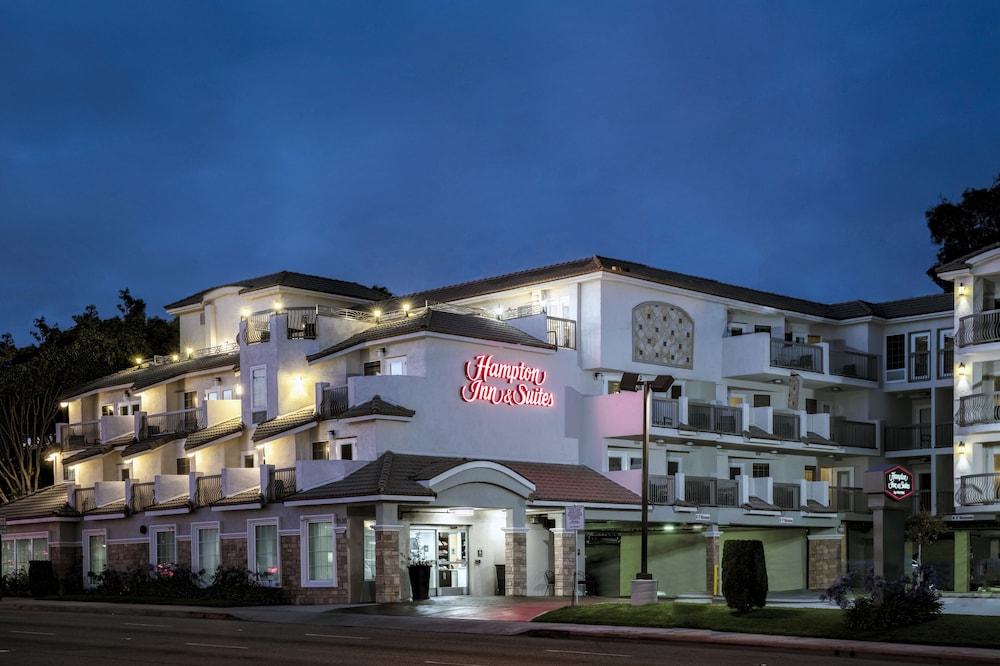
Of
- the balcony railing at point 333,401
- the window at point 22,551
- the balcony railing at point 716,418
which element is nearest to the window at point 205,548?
the balcony railing at point 333,401

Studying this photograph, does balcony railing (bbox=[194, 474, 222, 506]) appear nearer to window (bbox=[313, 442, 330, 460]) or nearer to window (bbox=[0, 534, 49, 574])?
window (bbox=[313, 442, 330, 460])

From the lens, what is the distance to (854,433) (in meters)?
54.2

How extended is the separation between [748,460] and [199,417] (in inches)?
910

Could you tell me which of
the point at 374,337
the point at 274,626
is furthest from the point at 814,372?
the point at 274,626

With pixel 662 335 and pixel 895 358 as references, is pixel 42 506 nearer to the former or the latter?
pixel 662 335

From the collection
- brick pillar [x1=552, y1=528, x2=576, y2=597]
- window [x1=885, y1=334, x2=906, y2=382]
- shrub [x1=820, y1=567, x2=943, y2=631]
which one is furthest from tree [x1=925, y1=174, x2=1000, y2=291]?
shrub [x1=820, y1=567, x2=943, y2=631]

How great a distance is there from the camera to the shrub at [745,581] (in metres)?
28.2

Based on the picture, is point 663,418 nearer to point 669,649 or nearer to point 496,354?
point 496,354

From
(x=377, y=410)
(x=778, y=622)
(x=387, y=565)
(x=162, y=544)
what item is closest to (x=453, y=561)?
(x=387, y=565)

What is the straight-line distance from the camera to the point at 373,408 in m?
41.3

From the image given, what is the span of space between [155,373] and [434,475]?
24209 millimetres

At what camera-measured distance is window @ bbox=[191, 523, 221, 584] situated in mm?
47969

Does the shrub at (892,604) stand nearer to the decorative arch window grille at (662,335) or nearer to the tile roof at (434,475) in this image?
the tile roof at (434,475)

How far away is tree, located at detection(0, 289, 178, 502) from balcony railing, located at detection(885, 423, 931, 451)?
3875 cm
